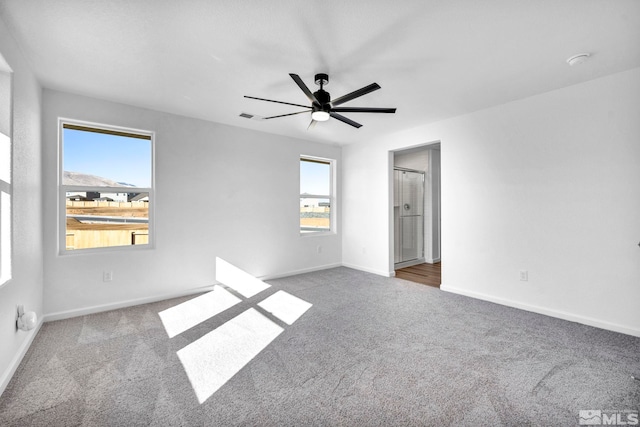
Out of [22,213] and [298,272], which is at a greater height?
[22,213]

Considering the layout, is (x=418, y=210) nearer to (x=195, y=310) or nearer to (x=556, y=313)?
(x=556, y=313)

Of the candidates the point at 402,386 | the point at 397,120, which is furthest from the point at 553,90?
the point at 402,386

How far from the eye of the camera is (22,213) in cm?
229

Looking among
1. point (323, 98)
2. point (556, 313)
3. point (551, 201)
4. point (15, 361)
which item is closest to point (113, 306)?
point (15, 361)

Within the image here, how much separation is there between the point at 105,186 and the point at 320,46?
292cm

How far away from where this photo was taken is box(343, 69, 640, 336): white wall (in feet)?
8.73

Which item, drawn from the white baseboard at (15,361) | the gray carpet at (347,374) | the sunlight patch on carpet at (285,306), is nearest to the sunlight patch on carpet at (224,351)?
the gray carpet at (347,374)

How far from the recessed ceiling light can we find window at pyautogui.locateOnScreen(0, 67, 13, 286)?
4274 millimetres

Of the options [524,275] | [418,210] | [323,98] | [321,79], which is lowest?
[524,275]

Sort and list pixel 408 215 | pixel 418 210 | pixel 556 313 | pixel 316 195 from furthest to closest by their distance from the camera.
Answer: pixel 418 210 < pixel 408 215 < pixel 316 195 < pixel 556 313

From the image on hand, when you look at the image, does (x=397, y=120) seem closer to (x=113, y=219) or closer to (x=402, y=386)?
(x=402, y=386)

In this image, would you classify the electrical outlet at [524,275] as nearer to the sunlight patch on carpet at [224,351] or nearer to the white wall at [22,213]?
the sunlight patch on carpet at [224,351]

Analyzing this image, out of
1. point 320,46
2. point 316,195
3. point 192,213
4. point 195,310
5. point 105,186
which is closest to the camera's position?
point 320,46

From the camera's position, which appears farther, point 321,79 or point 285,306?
point 285,306
